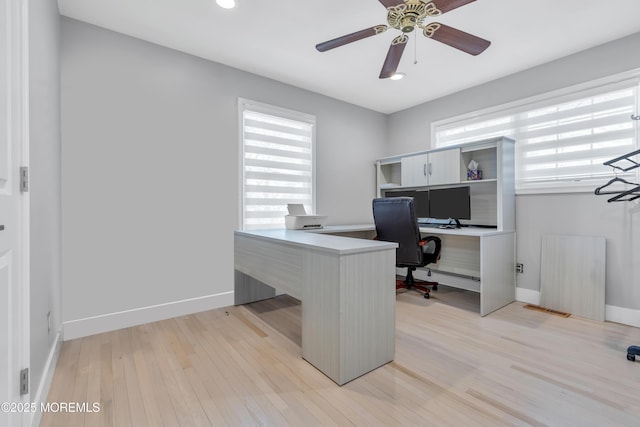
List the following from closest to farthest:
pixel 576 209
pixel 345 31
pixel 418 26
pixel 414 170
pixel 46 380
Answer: pixel 46 380 < pixel 418 26 < pixel 345 31 < pixel 576 209 < pixel 414 170

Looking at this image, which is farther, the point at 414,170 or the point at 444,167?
the point at 414,170

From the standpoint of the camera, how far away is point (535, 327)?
259 centimetres

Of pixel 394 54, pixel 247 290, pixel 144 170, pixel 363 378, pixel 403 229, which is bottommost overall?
pixel 363 378

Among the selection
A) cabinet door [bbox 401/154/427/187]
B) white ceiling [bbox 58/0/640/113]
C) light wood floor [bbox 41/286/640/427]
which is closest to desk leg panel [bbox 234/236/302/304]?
light wood floor [bbox 41/286/640/427]

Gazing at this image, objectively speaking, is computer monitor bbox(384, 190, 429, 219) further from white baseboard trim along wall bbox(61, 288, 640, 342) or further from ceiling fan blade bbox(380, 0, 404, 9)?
ceiling fan blade bbox(380, 0, 404, 9)

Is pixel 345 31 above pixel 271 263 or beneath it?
above

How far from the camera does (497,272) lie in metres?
3.05

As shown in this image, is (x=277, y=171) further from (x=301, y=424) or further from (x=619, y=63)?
(x=619, y=63)

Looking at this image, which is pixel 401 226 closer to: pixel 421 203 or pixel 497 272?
pixel 421 203

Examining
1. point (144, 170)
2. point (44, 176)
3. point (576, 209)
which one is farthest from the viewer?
point (576, 209)

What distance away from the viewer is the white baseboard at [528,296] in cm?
317

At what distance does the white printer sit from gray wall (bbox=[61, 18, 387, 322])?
0.60m

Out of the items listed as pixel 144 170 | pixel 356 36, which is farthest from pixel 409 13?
pixel 144 170

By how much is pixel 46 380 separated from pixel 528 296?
417cm
